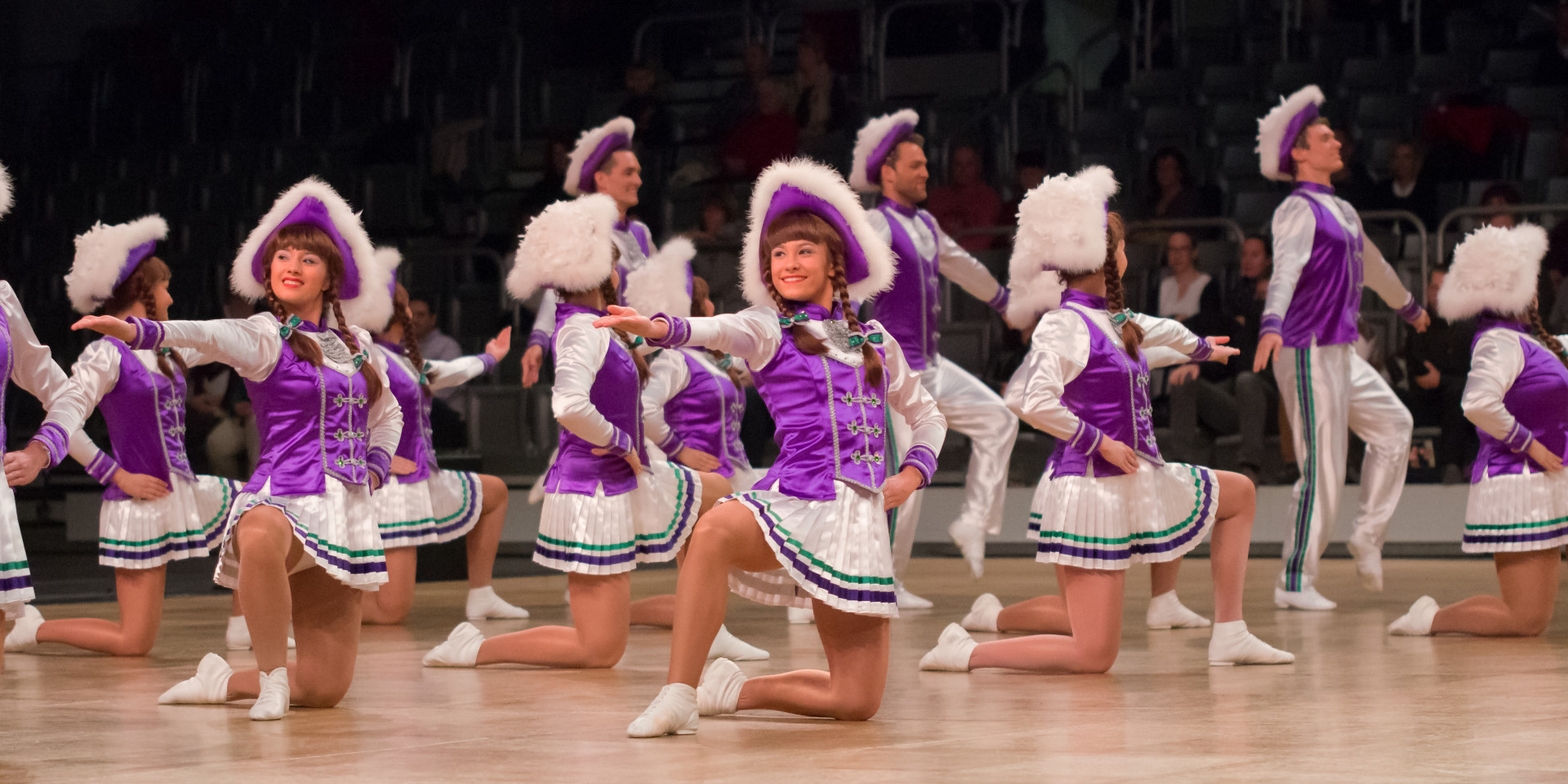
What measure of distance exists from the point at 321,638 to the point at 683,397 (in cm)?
240

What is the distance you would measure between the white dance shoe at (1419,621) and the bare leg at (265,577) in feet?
11.2

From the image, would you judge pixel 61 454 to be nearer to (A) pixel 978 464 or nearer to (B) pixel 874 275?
(B) pixel 874 275

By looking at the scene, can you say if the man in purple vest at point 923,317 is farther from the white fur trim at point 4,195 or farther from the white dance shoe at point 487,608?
the white fur trim at point 4,195

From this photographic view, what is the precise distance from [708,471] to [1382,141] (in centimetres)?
593

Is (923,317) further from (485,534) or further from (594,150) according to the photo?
(485,534)

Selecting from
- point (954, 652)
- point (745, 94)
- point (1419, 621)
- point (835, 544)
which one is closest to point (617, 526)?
point (954, 652)

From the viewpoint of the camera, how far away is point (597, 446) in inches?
212

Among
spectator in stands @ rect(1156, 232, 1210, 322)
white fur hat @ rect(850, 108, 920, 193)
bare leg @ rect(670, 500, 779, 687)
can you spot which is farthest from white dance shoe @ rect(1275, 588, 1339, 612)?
bare leg @ rect(670, 500, 779, 687)

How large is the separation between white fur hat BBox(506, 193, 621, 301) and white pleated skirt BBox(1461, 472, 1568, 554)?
8.76ft

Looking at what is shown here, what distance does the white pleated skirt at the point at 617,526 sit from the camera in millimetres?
5324

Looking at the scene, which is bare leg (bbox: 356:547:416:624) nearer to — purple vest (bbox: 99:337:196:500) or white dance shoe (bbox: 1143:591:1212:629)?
purple vest (bbox: 99:337:196:500)

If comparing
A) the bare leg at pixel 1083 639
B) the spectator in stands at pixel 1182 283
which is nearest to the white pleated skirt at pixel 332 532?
the bare leg at pixel 1083 639

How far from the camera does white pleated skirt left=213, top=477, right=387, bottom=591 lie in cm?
436

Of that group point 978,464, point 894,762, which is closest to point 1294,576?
point 978,464
